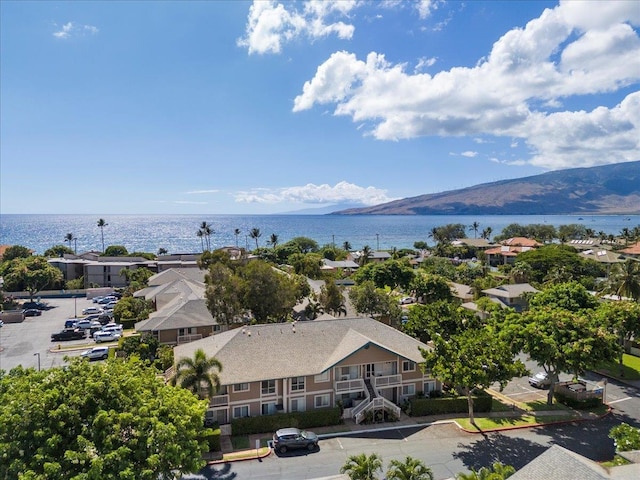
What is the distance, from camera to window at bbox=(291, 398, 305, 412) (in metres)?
35.8

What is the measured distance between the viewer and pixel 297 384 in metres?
35.9

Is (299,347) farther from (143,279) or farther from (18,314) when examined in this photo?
(143,279)

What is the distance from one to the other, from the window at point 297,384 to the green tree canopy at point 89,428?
14.5 m

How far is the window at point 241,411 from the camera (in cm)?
3453

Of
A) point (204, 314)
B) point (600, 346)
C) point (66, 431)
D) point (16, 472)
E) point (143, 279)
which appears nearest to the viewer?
point (16, 472)

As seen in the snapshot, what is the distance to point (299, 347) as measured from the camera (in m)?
38.2

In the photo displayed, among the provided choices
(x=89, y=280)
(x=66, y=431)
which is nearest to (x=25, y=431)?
(x=66, y=431)

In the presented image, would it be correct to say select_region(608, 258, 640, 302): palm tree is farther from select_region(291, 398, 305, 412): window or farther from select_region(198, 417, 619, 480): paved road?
select_region(291, 398, 305, 412): window

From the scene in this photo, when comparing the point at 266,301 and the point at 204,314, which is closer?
the point at 266,301

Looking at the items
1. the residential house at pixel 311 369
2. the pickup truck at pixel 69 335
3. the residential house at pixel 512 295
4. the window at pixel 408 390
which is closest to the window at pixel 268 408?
the residential house at pixel 311 369

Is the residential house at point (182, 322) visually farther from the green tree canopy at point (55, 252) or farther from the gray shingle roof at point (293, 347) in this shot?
the green tree canopy at point (55, 252)

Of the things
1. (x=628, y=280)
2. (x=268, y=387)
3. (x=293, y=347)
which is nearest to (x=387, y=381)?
(x=293, y=347)

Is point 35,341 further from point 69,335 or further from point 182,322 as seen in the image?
point 182,322

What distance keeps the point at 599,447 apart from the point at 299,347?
24.1 metres
